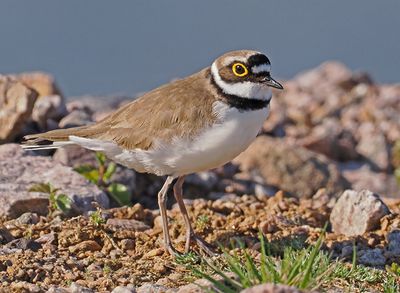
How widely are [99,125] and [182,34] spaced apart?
51.3m

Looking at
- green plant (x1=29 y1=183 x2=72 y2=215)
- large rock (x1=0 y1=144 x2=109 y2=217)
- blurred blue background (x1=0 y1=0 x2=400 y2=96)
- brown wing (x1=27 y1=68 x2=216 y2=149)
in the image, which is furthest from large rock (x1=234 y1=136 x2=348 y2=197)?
blurred blue background (x1=0 y1=0 x2=400 y2=96)

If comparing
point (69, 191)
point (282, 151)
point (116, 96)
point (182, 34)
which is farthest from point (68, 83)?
point (69, 191)

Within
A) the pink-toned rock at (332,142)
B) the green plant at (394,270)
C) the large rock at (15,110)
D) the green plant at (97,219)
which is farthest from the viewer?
the pink-toned rock at (332,142)

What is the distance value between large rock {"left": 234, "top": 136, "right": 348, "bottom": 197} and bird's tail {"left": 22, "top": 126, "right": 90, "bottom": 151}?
3.61 meters

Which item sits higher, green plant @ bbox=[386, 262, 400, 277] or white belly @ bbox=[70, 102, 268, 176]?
white belly @ bbox=[70, 102, 268, 176]

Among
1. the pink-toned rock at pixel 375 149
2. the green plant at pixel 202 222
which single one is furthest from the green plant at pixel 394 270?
the pink-toned rock at pixel 375 149

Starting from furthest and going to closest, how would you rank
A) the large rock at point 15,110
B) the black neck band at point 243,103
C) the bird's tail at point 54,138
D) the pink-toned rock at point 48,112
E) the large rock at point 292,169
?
the large rock at point 292,169, the pink-toned rock at point 48,112, the large rock at point 15,110, the bird's tail at point 54,138, the black neck band at point 243,103

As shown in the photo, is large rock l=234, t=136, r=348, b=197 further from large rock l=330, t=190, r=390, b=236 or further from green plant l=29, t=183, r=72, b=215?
green plant l=29, t=183, r=72, b=215

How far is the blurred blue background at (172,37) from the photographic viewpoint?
46688mm

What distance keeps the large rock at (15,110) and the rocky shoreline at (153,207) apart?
0.01 metres

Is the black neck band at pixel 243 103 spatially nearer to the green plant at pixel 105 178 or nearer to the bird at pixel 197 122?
the bird at pixel 197 122

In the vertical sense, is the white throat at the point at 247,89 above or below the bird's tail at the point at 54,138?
above

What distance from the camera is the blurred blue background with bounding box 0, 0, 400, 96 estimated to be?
4669 centimetres

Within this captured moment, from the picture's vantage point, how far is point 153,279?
663 cm
